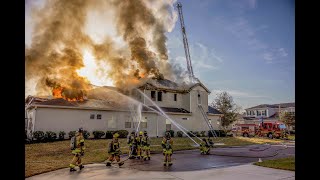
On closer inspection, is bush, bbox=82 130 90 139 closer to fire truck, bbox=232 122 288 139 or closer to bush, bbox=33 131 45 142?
bush, bbox=33 131 45 142

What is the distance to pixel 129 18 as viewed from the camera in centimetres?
2522

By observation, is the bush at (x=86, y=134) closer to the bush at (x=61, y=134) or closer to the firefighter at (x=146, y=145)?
the bush at (x=61, y=134)

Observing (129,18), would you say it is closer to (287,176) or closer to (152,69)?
(152,69)

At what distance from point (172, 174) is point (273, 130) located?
2969 cm

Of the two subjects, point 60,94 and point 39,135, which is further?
point 60,94

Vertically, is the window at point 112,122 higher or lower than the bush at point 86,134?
higher

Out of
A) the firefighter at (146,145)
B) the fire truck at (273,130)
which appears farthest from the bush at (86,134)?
the fire truck at (273,130)

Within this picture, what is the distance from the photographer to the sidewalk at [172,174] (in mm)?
9711

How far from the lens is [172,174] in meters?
10.5

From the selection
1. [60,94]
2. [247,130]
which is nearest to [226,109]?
[247,130]

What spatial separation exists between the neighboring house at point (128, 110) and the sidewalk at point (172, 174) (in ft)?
45.1

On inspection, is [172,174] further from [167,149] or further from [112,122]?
[112,122]
